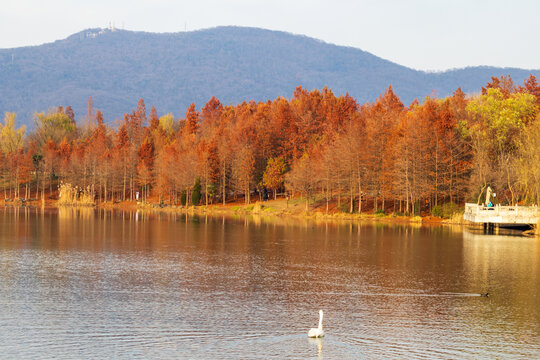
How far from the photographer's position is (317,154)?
105 meters

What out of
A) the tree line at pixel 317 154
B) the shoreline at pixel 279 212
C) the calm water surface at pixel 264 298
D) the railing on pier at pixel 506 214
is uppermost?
the tree line at pixel 317 154

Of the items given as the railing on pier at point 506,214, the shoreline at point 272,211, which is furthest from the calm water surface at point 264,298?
the shoreline at point 272,211

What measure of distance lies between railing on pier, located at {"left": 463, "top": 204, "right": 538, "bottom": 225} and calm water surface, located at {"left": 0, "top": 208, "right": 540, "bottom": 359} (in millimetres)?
12484

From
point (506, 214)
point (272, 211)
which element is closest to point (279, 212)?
point (272, 211)

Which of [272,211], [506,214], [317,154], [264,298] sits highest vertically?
[317,154]

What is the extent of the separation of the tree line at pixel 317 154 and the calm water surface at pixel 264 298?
29.5 m

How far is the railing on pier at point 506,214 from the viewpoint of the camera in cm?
7031

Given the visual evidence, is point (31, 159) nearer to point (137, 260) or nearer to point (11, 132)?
point (11, 132)

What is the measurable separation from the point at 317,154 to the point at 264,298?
7451 cm

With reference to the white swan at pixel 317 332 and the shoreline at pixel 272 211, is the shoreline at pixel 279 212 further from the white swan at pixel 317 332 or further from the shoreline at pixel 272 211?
Result: the white swan at pixel 317 332

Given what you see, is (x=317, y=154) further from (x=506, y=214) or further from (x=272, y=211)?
(x=506, y=214)

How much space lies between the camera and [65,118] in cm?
18588

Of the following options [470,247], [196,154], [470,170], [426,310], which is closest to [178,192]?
[196,154]

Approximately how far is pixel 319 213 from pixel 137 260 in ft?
178
